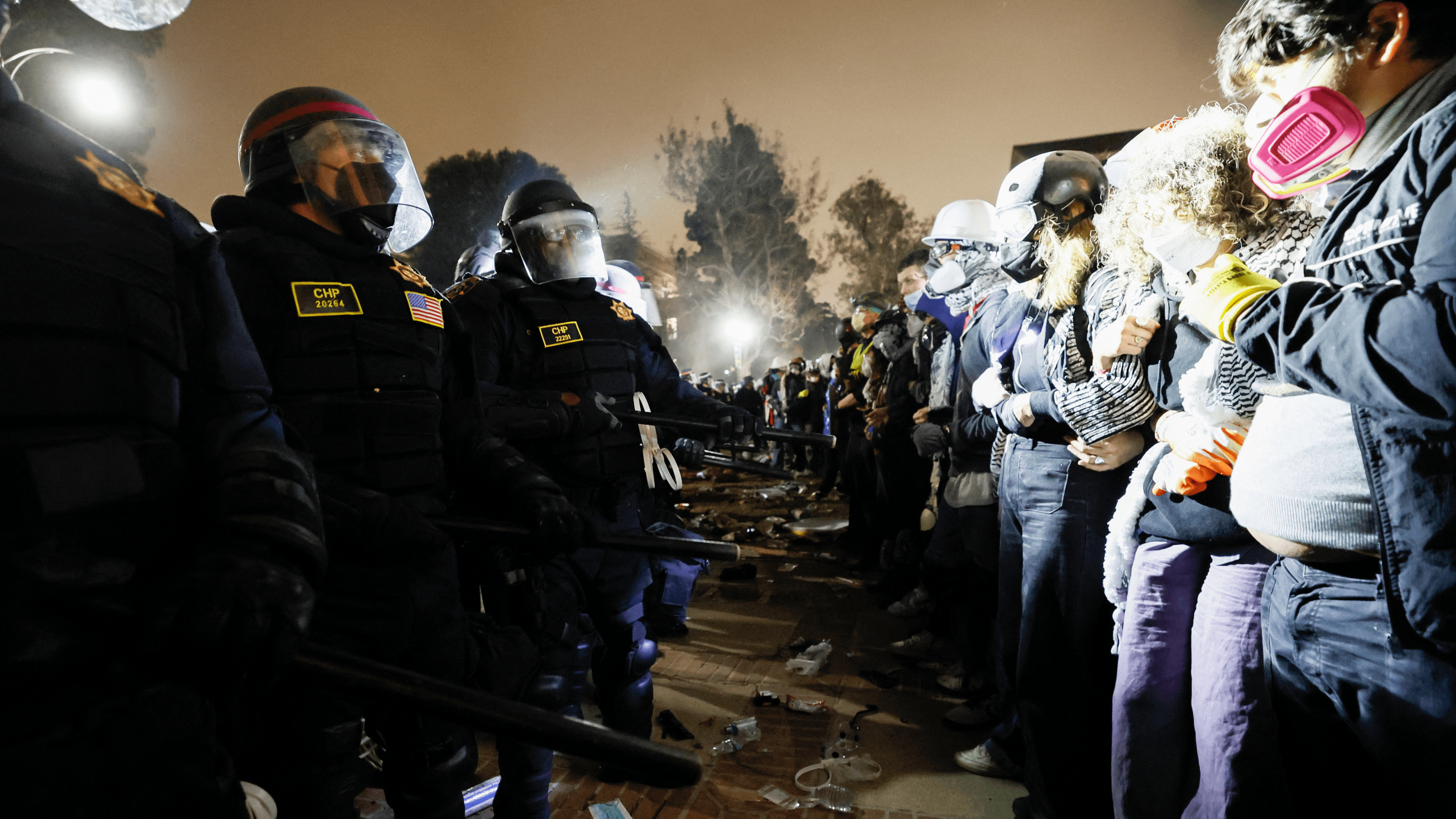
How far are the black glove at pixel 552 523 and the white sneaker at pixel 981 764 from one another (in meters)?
2.13

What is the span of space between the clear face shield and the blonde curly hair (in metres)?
2.37

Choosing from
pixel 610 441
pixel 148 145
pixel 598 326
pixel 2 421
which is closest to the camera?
pixel 2 421

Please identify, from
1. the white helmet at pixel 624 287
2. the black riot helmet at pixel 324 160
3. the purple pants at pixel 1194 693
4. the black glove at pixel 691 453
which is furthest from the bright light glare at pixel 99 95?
the purple pants at pixel 1194 693

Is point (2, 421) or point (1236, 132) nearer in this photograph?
point (2, 421)

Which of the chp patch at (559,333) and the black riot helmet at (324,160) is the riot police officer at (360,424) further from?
the chp patch at (559,333)

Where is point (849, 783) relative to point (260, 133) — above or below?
below

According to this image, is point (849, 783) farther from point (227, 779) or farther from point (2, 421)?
point (2, 421)

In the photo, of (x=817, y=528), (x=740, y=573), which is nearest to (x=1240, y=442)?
(x=740, y=573)

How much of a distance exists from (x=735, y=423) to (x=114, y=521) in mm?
2602

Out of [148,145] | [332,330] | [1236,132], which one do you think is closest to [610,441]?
[332,330]

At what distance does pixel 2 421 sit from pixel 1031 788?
119 inches

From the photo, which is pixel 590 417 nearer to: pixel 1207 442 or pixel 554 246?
pixel 554 246

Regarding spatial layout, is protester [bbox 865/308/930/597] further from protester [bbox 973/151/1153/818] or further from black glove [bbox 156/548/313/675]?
black glove [bbox 156/548/313/675]

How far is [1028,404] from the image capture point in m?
2.51
